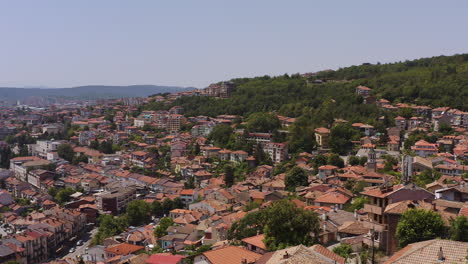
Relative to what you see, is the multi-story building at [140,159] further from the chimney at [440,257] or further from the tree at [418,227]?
the chimney at [440,257]

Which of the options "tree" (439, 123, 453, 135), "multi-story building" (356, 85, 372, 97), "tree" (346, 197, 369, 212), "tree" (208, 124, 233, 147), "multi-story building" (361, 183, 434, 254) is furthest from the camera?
"multi-story building" (356, 85, 372, 97)

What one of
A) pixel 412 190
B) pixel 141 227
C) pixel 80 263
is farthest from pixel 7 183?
pixel 412 190

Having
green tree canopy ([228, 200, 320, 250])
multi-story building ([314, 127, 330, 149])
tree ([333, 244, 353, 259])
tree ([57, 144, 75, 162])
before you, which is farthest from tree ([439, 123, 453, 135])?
tree ([57, 144, 75, 162])

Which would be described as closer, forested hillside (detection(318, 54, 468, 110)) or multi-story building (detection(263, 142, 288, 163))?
multi-story building (detection(263, 142, 288, 163))

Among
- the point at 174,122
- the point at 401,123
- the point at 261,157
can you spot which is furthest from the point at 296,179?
the point at 174,122

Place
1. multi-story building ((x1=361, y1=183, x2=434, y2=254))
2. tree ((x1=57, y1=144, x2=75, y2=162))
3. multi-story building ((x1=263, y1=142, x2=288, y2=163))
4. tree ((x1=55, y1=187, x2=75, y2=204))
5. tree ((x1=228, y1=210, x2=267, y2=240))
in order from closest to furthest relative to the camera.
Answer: multi-story building ((x1=361, y1=183, x2=434, y2=254)), tree ((x1=228, y1=210, x2=267, y2=240)), tree ((x1=55, y1=187, x2=75, y2=204)), multi-story building ((x1=263, y1=142, x2=288, y2=163)), tree ((x1=57, y1=144, x2=75, y2=162))

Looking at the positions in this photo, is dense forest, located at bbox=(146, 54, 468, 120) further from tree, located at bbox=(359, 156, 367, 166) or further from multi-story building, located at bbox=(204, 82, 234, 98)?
tree, located at bbox=(359, 156, 367, 166)

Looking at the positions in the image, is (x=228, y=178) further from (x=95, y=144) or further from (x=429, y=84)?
(x=429, y=84)
